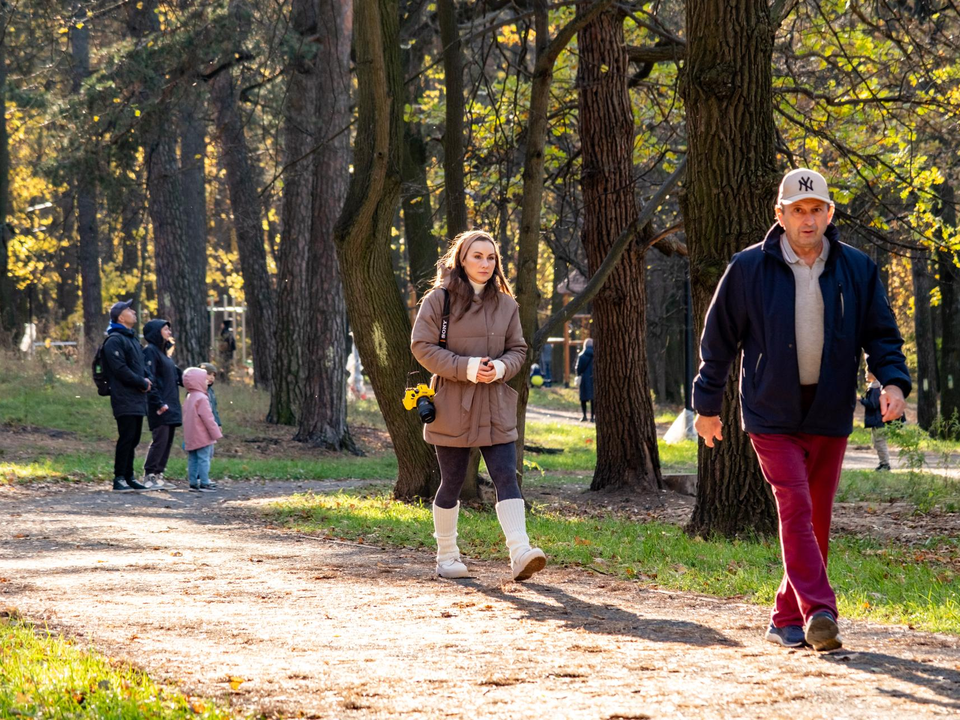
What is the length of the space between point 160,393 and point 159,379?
161 mm

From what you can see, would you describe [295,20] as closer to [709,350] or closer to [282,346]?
[282,346]

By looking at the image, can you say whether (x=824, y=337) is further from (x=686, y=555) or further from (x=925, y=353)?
(x=925, y=353)

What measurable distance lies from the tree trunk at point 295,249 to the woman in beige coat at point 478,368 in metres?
11.5

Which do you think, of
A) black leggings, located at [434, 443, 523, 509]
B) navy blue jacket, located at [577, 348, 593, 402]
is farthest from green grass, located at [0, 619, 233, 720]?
navy blue jacket, located at [577, 348, 593, 402]

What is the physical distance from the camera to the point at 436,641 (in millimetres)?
5375

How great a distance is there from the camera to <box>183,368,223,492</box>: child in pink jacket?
46.0 ft

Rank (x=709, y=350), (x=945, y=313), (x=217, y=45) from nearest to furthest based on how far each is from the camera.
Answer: (x=709, y=350) → (x=217, y=45) → (x=945, y=313)

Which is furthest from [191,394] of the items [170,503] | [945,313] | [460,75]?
[945,313]

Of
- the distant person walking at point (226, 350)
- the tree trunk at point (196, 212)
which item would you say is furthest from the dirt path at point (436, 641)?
Answer: the distant person walking at point (226, 350)

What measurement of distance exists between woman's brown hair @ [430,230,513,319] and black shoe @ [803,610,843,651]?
2806 mm

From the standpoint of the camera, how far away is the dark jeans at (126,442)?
44.2ft

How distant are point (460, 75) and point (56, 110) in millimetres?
8358

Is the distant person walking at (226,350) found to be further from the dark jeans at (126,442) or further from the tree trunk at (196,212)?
the dark jeans at (126,442)

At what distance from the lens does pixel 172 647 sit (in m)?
5.28
